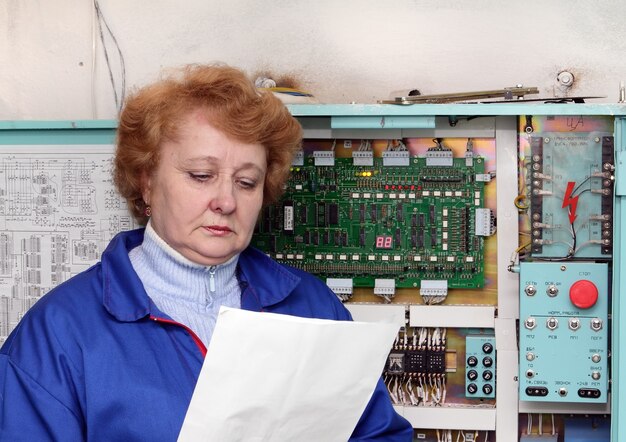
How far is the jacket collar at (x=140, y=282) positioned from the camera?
1.49 metres

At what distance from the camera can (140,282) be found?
1533 millimetres

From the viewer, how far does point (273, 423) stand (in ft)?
4.13

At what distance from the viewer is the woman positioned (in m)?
1.41

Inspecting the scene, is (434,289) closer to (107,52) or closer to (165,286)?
(165,286)

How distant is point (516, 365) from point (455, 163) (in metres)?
0.52

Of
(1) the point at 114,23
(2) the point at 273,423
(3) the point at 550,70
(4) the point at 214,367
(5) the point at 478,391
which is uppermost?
(1) the point at 114,23

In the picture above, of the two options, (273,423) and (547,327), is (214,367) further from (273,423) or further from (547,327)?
(547,327)

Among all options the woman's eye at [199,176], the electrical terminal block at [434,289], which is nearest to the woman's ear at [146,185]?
the woman's eye at [199,176]

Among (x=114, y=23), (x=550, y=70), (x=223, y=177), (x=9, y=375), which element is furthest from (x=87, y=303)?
(x=550, y=70)

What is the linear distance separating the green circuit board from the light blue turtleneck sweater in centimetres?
52

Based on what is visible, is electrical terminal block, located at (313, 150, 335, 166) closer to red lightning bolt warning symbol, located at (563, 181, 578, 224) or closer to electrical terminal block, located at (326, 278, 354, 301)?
electrical terminal block, located at (326, 278, 354, 301)

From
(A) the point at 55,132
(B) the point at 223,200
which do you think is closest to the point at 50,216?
(A) the point at 55,132

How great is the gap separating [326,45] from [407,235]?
61 centimetres

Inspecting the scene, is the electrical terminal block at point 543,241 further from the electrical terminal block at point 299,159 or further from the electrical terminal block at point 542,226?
the electrical terminal block at point 299,159
